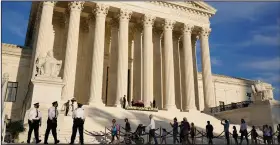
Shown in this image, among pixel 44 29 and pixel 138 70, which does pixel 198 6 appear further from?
pixel 44 29

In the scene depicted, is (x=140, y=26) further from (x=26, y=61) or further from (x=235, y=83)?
(x=235, y=83)

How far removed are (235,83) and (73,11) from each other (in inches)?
1368

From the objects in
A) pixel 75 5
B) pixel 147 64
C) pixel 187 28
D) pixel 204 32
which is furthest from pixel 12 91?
pixel 204 32

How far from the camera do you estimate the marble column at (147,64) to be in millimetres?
32109

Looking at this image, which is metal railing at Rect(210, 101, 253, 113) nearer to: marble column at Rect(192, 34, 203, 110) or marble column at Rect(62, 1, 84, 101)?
marble column at Rect(192, 34, 203, 110)

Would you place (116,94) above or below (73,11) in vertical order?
below

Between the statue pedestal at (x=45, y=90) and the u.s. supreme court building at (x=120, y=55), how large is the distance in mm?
9154

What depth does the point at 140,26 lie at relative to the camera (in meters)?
37.4

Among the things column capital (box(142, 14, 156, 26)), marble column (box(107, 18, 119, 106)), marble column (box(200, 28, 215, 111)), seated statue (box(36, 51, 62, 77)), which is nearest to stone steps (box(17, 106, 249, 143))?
seated statue (box(36, 51, 62, 77))

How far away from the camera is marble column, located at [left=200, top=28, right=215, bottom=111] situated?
1402 inches

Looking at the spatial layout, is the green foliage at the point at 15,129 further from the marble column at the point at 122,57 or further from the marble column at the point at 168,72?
the marble column at the point at 168,72

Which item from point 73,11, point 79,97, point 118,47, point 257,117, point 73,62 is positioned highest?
point 73,11

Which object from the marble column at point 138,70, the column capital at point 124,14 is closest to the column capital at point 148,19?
the column capital at point 124,14

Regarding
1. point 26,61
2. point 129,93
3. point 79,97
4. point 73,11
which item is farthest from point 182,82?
point 26,61
